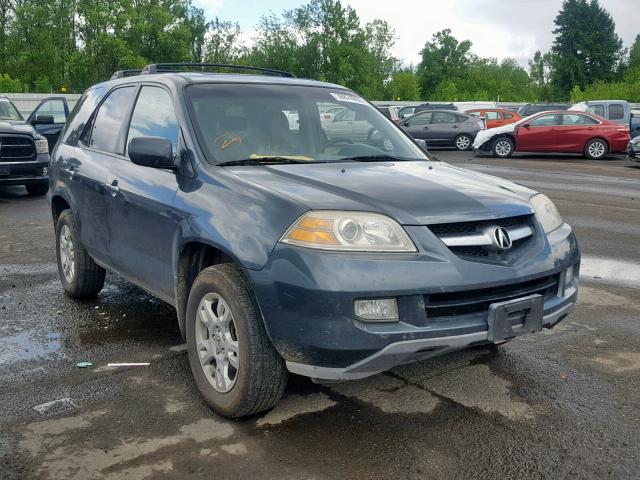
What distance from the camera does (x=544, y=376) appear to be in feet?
13.5

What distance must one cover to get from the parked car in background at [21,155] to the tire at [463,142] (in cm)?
1648

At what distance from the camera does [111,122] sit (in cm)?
503

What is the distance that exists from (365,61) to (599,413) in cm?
8753

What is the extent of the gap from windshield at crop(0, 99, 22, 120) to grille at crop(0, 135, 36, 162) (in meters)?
1.46

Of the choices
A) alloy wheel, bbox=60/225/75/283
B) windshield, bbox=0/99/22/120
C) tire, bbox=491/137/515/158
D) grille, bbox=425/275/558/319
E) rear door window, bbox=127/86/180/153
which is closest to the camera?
grille, bbox=425/275/558/319

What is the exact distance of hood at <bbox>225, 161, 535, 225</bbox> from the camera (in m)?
3.26

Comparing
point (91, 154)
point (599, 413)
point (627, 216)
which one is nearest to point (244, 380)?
point (599, 413)

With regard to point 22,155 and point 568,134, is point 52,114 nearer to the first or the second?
point 22,155

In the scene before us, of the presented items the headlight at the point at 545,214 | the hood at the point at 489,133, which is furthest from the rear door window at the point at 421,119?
the headlight at the point at 545,214

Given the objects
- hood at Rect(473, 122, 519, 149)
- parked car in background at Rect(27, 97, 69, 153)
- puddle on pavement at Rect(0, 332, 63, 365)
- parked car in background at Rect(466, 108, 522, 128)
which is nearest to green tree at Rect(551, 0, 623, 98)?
parked car in background at Rect(466, 108, 522, 128)

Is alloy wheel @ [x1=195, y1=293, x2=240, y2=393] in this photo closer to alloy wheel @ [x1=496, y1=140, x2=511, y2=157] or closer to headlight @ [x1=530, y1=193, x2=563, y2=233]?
headlight @ [x1=530, y1=193, x2=563, y2=233]

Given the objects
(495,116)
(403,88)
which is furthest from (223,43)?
(495,116)

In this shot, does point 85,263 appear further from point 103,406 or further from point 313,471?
point 313,471

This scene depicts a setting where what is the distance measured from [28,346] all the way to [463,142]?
22450 mm
